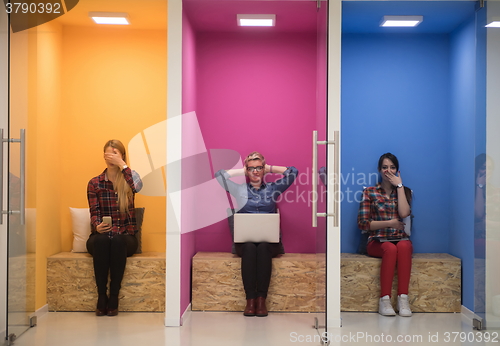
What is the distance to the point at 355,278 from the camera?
3828 mm

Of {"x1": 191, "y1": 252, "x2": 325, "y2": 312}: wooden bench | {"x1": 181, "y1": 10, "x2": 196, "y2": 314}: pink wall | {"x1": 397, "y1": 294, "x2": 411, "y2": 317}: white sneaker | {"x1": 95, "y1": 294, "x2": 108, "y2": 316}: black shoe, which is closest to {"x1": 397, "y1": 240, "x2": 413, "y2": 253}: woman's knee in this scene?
{"x1": 397, "y1": 294, "x2": 411, "y2": 317}: white sneaker

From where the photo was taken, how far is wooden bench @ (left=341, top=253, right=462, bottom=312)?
3799 mm

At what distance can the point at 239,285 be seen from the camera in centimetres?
385

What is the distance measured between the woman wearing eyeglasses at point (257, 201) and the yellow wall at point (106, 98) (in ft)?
2.18

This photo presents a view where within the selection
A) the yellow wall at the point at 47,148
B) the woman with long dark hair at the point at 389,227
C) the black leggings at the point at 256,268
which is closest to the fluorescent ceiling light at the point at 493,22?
the woman with long dark hair at the point at 389,227

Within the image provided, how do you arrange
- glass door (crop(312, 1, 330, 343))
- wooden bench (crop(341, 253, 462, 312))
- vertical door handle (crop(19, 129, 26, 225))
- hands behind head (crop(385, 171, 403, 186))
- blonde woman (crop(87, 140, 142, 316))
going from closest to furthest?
glass door (crop(312, 1, 330, 343)) < vertical door handle (crop(19, 129, 26, 225)) < blonde woman (crop(87, 140, 142, 316)) < wooden bench (crop(341, 253, 462, 312)) < hands behind head (crop(385, 171, 403, 186))

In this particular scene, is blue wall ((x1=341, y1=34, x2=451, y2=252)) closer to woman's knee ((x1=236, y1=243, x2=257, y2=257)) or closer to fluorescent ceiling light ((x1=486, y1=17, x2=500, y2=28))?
woman's knee ((x1=236, y1=243, x2=257, y2=257))

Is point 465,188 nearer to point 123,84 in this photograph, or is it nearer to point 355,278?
point 355,278

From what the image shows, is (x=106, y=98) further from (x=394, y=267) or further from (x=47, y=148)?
(x=394, y=267)

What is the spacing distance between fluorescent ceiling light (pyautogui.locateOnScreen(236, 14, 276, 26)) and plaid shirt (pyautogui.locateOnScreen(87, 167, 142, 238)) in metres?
1.48

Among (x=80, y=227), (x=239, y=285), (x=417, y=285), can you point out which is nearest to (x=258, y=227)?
(x=239, y=285)

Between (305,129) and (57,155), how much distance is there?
6.90 ft

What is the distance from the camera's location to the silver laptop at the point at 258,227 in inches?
151

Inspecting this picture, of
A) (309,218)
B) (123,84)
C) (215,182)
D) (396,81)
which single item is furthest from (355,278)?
(123,84)
